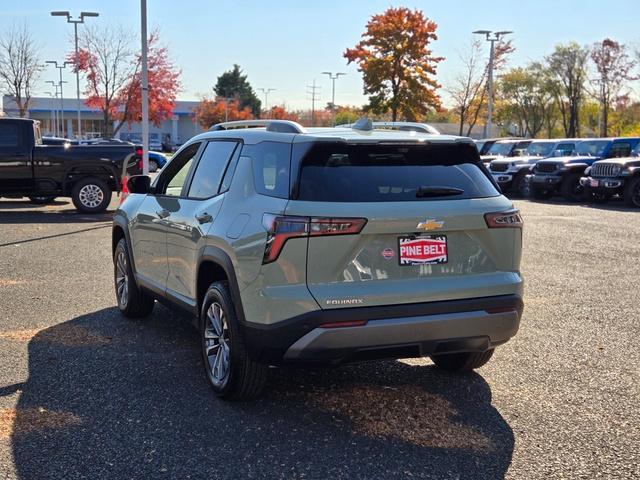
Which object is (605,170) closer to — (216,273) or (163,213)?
(163,213)

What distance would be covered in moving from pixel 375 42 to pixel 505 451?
35908 millimetres

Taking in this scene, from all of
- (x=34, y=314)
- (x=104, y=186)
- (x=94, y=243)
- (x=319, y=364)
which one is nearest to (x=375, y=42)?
(x=104, y=186)

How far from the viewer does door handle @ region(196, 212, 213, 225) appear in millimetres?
4828

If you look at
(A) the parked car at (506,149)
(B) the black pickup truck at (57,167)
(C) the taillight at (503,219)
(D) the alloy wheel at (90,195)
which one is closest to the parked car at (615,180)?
(A) the parked car at (506,149)

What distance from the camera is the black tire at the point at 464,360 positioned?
5.14m

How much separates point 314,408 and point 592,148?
21.7 metres

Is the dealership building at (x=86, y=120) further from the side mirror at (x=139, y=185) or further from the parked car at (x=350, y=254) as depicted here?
the parked car at (x=350, y=254)

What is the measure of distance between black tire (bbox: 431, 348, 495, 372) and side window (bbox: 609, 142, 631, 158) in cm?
1913

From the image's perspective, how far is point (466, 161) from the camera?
181 inches

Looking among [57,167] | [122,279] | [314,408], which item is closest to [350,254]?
[314,408]

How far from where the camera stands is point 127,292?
6.79m

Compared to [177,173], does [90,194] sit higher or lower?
lower

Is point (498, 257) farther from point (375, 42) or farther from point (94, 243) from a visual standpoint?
point (375, 42)

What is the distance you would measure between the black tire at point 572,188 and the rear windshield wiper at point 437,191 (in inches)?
755
